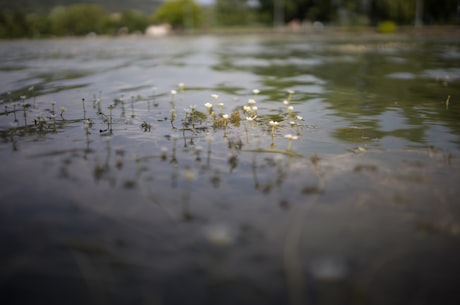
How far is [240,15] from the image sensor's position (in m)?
95.3

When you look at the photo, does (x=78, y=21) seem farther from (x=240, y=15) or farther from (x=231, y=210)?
(x=231, y=210)

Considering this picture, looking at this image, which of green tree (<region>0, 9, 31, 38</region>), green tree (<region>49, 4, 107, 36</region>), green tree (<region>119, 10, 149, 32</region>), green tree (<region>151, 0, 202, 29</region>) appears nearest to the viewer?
green tree (<region>0, 9, 31, 38</region>)

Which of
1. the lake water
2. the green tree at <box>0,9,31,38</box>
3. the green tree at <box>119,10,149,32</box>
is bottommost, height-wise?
the lake water

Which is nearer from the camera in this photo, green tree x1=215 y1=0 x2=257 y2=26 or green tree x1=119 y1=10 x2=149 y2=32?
green tree x1=215 y1=0 x2=257 y2=26

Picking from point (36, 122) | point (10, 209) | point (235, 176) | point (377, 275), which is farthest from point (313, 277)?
point (36, 122)

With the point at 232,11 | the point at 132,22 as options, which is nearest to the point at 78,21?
the point at 132,22

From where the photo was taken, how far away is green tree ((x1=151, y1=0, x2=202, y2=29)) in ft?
358

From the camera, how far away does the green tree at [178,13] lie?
10919cm

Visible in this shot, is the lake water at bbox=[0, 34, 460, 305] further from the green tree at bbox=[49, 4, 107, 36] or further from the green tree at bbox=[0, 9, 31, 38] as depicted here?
the green tree at bbox=[49, 4, 107, 36]

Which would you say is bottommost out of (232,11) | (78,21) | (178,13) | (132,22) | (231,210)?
(231,210)

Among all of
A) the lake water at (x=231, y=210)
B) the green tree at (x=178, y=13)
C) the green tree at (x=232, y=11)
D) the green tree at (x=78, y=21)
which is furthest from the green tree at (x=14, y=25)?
the lake water at (x=231, y=210)

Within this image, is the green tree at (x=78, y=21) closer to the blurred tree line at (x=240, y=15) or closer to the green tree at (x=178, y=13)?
the blurred tree line at (x=240, y=15)

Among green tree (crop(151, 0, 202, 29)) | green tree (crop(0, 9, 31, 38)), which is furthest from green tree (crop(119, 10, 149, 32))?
green tree (crop(0, 9, 31, 38))

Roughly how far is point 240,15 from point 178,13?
991 inches
